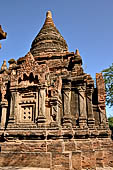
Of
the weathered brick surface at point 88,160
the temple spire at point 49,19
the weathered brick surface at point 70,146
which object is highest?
the temple spire at point 49,19

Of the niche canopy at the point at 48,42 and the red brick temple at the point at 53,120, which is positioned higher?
the niche canopy at the point at 48,42

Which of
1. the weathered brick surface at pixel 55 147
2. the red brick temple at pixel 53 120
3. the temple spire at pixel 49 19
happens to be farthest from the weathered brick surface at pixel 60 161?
the temple spire at pixel 49 19

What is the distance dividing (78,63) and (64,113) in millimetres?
3621

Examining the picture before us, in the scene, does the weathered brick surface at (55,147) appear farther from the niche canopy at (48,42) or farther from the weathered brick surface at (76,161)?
the niche canopy at (48,42)

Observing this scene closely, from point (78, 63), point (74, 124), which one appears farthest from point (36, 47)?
point (74, 124)

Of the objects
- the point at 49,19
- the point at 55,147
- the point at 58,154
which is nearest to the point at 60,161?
the point at 58,154

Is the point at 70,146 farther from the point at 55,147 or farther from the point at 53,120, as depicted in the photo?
the point at 53,120

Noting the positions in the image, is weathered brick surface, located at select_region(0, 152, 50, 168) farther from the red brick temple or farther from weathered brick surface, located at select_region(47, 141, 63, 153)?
weathered brick surface, located at select_region(47, 141, 63, 153)

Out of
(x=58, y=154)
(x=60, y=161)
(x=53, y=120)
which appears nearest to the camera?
(x=60, y=161)

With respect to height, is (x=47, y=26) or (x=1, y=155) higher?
(x=47, y=26)

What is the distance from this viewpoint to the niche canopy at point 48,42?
12.4 m

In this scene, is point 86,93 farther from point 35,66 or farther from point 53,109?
point 35,66

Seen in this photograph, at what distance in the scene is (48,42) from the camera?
1272cm

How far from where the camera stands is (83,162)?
293 inches
